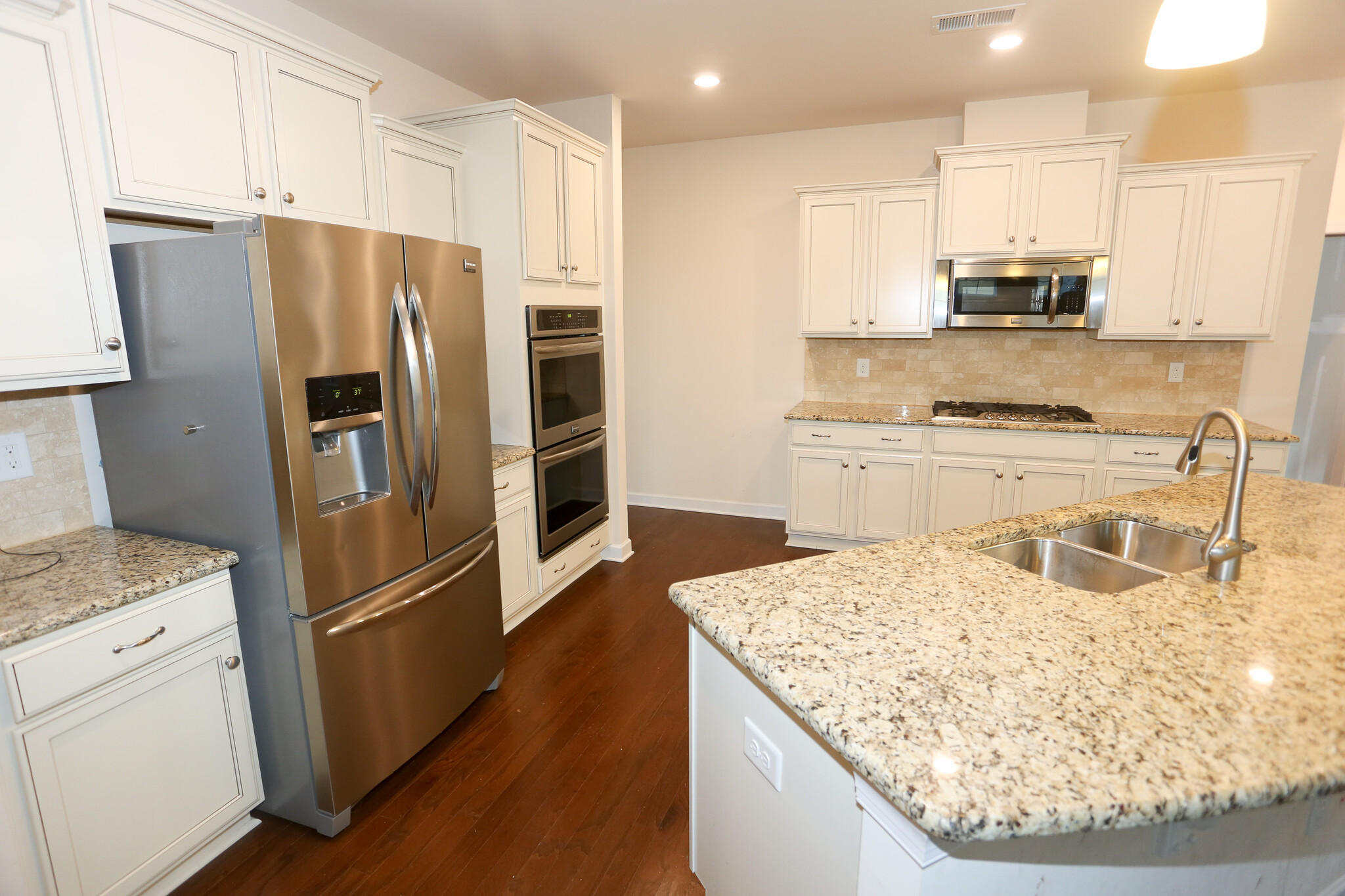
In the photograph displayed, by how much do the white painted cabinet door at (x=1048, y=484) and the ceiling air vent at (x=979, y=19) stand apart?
7.16 feet

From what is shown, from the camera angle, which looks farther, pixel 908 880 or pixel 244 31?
pixel 244 31

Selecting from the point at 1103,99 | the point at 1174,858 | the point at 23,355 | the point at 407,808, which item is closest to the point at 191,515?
the point at 23,355

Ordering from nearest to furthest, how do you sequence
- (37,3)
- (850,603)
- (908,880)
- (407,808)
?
1. (908,880)
2. (850,603)
3. (37,3)
4. (407,808)

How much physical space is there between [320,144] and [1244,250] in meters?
4.40

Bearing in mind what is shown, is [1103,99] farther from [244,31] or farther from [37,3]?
[37,3]

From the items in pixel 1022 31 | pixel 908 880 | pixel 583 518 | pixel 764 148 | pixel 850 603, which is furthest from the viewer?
pixel 764 148

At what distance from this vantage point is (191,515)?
1.83 metres

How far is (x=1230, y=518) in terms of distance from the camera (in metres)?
1.41

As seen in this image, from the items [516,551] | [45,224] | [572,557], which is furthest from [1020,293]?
[45,224]

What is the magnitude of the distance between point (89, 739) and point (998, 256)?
4.27m

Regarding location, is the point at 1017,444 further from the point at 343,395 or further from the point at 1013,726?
the point at 343,395

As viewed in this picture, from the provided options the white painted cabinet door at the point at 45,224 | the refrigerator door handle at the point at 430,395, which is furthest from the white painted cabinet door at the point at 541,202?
the white painted cabinet door at the point at 45,224

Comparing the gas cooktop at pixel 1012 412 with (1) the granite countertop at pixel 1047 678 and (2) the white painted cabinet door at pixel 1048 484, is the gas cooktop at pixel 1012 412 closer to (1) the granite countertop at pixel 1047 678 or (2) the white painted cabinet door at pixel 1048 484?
(2) the white painted cabinet door at pixel 1048 484

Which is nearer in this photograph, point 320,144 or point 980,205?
point 320,144
